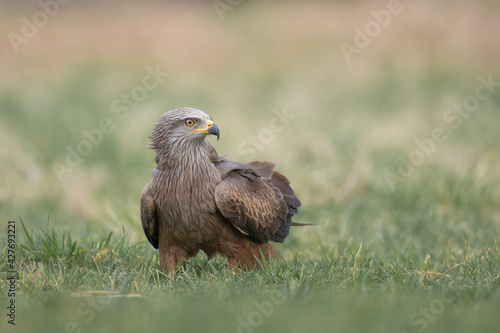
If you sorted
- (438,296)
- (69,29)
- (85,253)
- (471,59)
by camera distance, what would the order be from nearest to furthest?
(438,296), (85,253), (471,59), (69,29)

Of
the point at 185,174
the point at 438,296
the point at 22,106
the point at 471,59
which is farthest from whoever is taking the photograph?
the point at 471,59

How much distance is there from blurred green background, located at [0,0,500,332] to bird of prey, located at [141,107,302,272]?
0.62 meters

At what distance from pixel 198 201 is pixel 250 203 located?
0.42 m

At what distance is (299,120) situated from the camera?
1129 centimetres

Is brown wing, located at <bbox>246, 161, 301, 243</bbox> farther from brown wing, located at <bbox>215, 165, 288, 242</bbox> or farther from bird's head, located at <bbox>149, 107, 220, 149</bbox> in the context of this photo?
bird's head, located at <bbox>149, 107, 220, 149</bbox>

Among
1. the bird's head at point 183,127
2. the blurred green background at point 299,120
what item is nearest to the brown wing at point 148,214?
the bird's head at point 183,127

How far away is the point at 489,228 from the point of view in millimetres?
7000

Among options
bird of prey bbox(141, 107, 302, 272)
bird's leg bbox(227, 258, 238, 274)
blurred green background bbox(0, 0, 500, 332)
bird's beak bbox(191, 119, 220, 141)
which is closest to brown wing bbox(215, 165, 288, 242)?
bird of prey bbox(141, 107, 302, 272)

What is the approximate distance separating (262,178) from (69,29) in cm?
1045

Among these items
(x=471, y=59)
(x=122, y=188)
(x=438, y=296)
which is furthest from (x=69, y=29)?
(x=438, y=296)

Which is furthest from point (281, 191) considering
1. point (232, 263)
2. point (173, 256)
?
point (173, 256)

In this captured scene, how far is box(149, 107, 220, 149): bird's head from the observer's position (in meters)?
5.17

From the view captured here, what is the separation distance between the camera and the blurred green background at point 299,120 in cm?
565

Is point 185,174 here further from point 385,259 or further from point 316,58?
point 316,58
